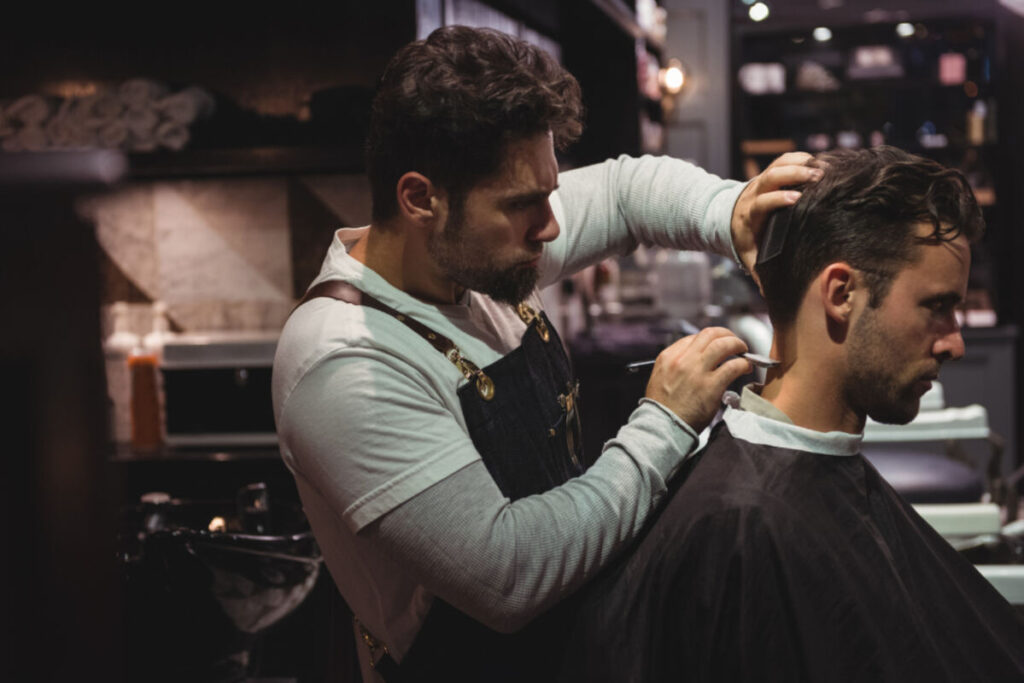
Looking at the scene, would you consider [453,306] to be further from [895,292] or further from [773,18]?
[773,18]

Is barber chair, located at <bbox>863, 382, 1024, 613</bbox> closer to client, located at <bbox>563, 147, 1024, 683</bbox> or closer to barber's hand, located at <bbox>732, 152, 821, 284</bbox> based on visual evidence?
client, located at <bbox>563, 147, 1024, 683</bbox>

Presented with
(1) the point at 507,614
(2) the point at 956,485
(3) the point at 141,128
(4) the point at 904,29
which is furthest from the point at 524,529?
(4) the point at 904,29

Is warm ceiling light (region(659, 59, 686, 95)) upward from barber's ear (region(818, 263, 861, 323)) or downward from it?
upward

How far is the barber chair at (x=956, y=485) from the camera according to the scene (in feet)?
7.30

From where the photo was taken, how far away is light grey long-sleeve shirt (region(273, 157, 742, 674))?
1218 millimetres

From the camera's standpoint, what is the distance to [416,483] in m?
1.22

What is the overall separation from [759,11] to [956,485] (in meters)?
4.62

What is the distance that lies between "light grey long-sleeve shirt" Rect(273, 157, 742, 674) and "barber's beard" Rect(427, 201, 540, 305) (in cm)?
9

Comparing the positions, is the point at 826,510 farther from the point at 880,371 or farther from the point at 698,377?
the point at 698,377

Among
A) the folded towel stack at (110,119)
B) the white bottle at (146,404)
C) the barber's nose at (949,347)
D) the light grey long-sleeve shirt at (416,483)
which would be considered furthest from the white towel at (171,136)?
the barber's nose at (949,347)

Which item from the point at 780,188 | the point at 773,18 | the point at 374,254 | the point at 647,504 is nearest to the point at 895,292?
the point at 780,188

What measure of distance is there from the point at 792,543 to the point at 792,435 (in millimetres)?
200

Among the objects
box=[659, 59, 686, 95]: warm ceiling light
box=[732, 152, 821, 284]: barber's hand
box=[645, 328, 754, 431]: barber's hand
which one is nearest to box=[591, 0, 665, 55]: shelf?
box=[659, 59, 686, 95]: warm ceiling light

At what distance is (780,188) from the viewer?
1500 millimetres
